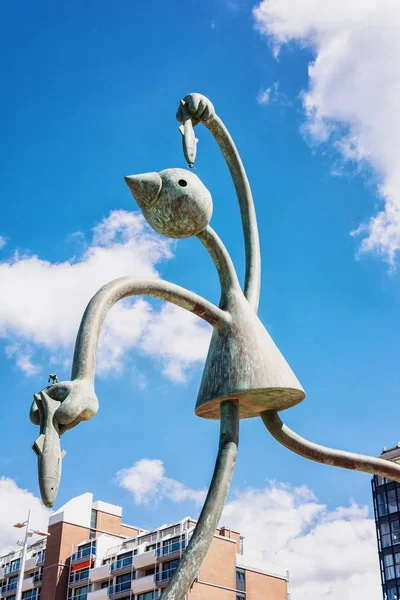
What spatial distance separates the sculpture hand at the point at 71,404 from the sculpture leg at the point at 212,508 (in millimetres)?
1258

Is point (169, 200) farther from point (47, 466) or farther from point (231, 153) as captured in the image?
point (47, 466)

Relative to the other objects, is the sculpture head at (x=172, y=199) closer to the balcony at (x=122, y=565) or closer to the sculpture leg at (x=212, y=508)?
the sculpture leg at (x=212, y=508)

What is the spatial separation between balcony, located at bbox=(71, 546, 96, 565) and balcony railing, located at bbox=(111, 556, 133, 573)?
114 inches

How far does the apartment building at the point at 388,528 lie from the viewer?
4391cm

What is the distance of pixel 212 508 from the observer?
5.81m

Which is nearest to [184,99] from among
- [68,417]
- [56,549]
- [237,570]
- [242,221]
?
[242,221]

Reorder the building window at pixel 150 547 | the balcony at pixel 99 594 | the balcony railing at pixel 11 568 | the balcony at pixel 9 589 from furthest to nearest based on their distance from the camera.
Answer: the balcony at pixel 9 589
the balcony railing at pixel 11 568
the balcony at pixel 99 594
the building window at pixel 150 547

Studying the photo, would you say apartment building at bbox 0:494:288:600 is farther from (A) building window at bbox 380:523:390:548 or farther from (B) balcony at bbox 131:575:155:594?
(A) building window at bbox 380:523:390:548

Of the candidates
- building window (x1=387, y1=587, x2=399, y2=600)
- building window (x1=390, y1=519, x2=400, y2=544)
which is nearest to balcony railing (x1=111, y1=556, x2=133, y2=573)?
building window (x1=387, y1=587, x2=399, y2=600)

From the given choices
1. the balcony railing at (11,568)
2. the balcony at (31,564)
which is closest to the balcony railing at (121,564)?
the balcony at (31,564)

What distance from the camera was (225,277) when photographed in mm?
6801

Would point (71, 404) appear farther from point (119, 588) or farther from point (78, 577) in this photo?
point (78, 577)

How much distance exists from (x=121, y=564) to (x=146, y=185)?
143ft

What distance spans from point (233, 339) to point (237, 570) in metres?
44.7
